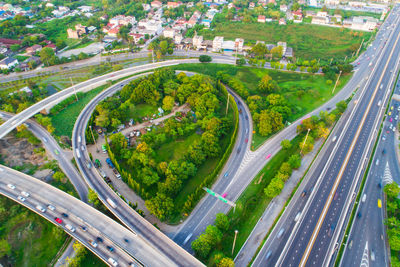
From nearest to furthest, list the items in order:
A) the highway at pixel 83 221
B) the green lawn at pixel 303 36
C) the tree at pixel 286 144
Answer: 1. the highway at pixel 83 221
2. the tree at pixel 286 144
3. the green lawn at pixel 303 36

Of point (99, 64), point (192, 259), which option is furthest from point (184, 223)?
point (99, 64)

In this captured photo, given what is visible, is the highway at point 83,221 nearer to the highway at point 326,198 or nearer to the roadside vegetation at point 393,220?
the highway at point 326,198

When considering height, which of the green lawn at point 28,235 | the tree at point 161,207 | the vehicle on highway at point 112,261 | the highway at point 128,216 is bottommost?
the green lawn at point 28,235

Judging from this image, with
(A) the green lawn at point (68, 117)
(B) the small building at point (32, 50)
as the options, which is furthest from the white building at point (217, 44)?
(B) the small building at point (32, 50)

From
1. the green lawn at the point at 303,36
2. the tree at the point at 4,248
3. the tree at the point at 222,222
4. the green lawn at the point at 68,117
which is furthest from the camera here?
the green lawn at the point at 303,36

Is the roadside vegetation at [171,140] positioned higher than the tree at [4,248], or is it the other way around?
the roadside vegetation at [171,140]

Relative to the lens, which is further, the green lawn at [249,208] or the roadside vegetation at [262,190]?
the green lawn at [249,208]

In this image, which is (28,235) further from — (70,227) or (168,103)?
(168,103)

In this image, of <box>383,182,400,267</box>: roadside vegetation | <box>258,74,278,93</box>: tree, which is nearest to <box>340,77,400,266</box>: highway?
<box>383,182,400,267</box>: roadside vegetation
